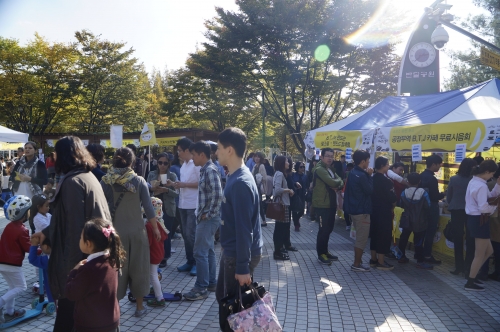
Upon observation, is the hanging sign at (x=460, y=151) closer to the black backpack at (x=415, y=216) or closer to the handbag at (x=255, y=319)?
the black backpack at (x=415, y=216)

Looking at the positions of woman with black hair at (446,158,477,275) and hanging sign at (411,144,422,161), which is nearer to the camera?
woman with black hair at (446,158,477,275)

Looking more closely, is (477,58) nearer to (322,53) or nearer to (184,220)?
(322,53)

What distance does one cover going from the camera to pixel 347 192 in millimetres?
6223

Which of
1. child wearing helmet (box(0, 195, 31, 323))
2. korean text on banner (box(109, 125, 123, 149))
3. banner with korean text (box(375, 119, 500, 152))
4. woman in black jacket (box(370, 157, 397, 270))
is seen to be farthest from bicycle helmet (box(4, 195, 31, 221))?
korean text on banner (box(109, 125, 123, 149))

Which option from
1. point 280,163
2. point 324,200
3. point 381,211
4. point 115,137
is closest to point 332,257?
point 324,200

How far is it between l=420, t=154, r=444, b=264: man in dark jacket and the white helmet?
5793 millimetres

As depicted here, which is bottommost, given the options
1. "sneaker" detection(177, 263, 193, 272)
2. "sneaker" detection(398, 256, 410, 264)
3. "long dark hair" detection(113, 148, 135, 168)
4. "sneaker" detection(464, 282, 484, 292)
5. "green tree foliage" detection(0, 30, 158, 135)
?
"sneaker" detection(398, 256, 410, 264)

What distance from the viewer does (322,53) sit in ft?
62.1

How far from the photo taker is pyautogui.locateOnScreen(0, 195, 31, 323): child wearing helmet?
3.90 m

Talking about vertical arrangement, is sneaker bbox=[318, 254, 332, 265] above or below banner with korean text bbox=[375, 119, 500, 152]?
below

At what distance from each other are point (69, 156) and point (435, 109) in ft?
22.6

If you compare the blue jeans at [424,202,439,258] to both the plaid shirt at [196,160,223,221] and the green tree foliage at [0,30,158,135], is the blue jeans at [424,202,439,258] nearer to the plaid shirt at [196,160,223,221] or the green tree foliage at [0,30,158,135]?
the plaid shirt at [196,160,223,221]

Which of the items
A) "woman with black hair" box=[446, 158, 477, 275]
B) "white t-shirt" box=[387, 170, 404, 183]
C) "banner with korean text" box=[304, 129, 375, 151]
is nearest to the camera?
"woman with black hair" box=[446, 158, 477, 275]

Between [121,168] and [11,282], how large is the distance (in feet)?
5.13
